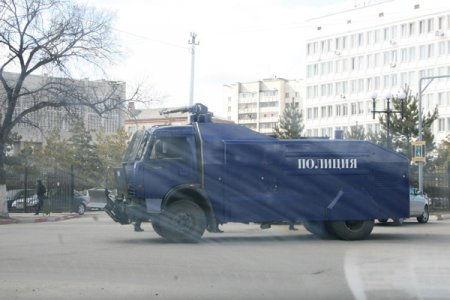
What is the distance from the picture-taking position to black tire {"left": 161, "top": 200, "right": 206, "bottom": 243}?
1620 cm

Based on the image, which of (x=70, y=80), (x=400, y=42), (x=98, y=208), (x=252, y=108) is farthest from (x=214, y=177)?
(x=252, y=108)

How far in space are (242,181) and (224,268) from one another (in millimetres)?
4787

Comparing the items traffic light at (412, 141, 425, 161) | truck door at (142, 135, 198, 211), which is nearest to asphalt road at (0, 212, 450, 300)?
truck door at (142, 135, 198, 211)

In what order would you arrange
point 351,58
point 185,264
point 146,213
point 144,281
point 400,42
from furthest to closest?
point 351,58 → point 400,42 → point 146,213 → point 185,264 → point 144,281

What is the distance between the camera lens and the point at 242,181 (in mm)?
16344

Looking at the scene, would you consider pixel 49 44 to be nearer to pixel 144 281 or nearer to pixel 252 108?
pixel 144 281

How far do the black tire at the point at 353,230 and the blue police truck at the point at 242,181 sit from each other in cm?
3

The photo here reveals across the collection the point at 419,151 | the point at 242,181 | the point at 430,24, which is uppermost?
the point at 430,24

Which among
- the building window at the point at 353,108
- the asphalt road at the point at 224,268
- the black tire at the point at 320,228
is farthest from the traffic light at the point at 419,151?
the building window at the point at 353,108

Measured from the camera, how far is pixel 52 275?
10.9m

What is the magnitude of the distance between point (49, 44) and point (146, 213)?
1573 centimetres

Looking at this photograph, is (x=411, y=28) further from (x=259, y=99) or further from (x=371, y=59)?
(x=259, y=99)

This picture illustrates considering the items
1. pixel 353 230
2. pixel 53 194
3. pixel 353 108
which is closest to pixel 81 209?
pixel 53 194

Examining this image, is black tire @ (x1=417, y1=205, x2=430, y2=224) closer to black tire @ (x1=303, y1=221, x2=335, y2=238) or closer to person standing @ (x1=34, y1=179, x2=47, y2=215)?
black tire @ (x1=303, y1=221, x2=335, y2=238)
